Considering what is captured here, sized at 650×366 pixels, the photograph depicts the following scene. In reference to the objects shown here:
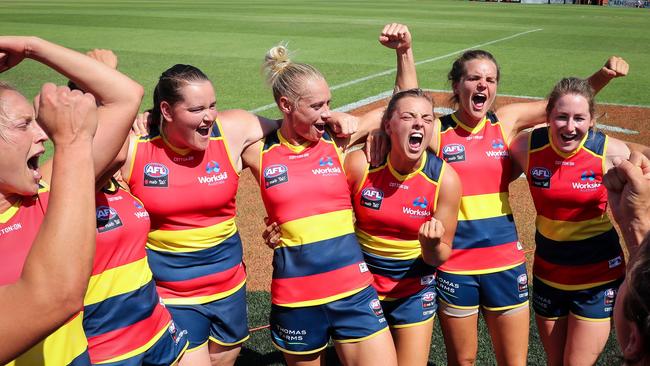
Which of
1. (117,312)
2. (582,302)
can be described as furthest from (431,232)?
(117,312)

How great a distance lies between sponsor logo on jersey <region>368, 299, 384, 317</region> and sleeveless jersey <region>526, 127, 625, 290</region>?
3.95ft

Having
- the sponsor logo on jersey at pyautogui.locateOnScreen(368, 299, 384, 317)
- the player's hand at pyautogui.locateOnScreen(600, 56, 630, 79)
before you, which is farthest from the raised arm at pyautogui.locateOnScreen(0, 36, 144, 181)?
the player's hand at pyautogui.locateOnScreen(600, 56, 630, 79)

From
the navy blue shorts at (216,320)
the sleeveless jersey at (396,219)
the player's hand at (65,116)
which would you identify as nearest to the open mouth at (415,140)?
the sleeveless jersey at (396,219)

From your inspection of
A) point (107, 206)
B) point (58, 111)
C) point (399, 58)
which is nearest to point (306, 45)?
point (399, 58)

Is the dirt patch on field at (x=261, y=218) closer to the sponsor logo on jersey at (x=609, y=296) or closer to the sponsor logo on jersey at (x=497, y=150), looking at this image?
the sponsor logo on jersey at (x=497, y=150)

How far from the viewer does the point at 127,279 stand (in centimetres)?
340

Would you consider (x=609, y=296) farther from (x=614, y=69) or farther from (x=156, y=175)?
(x=156, y=175)

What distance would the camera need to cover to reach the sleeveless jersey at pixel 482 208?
4340 millimetres

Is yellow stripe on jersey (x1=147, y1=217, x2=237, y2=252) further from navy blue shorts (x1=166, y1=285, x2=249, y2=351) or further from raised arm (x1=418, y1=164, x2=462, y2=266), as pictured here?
raised arm (x1=418, y1=164, x2=462, y2=266)

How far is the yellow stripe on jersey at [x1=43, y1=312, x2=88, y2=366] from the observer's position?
2699 mm

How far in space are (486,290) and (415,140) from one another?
1.10 meters

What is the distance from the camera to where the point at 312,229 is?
3961mm

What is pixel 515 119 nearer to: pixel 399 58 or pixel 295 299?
pixel 399 58

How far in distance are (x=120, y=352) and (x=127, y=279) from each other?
36cm
